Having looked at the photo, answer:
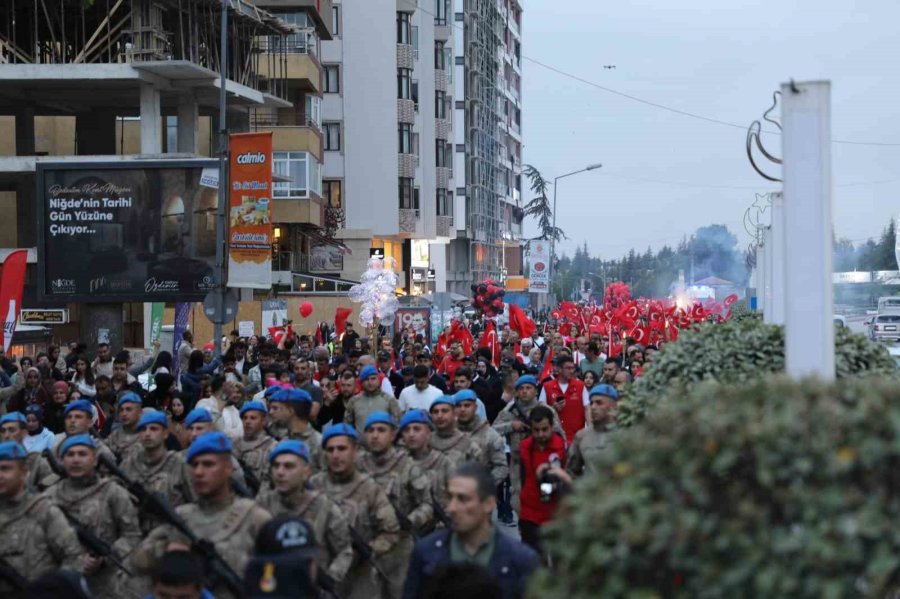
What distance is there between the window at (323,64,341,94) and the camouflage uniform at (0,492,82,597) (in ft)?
175

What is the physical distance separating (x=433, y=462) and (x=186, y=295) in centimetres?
1800

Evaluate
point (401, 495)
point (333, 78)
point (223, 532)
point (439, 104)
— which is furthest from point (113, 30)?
point (439, 104)

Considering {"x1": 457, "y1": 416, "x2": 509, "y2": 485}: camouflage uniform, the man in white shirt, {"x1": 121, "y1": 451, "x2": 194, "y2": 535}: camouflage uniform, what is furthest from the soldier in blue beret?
the man in white shirt

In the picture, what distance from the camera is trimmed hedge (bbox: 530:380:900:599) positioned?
3537 mm

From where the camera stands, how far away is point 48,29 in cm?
3431

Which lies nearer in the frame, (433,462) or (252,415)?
(433,462)

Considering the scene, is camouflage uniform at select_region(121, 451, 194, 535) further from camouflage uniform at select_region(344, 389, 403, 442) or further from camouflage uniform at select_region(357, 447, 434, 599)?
camouflage uniform at select_region(344, 389, 403, 442)

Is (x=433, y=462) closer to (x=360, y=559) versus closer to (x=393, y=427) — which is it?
(x=393, y=427)

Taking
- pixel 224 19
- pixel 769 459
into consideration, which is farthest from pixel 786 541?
pixel 224 19

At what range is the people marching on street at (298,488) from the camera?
19.7ft

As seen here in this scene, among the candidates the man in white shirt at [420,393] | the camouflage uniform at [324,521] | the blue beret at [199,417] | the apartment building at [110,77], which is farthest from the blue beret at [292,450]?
the apartment building at [110,77]

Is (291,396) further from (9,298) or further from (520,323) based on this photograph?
(520,323)

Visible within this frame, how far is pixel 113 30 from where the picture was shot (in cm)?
3381

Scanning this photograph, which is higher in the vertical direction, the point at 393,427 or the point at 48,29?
the point at 48,29
